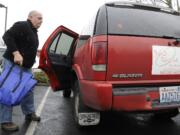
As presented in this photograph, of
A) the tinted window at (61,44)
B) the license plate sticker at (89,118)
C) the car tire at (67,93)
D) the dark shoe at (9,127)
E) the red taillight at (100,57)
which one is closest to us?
the red taillight at (100,57)

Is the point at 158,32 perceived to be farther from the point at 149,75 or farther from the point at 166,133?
the point at 166,133

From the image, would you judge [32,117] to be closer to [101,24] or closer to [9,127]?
[9,127]

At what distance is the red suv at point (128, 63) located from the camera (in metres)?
4.23

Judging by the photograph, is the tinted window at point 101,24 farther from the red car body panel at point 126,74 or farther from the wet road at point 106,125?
the wet road at point 106,125

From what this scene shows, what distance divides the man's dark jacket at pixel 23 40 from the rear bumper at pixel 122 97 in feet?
4.68

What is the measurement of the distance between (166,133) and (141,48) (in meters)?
1.52

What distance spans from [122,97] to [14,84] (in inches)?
64.9

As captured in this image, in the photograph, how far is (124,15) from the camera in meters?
4.62

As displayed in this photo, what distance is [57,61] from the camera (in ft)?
20.0

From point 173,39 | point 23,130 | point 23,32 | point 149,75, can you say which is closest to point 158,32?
point 173,39

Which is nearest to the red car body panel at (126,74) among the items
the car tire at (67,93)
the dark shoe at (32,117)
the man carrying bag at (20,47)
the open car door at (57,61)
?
the man carrying bag at (20,47)

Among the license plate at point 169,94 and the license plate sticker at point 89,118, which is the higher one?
the license plate at point 169,94

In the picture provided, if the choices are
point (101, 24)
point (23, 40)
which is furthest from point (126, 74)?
point (23, 40)

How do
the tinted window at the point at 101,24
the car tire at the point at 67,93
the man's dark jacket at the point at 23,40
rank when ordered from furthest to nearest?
the car tire at the point at 67,93
the man's dark jacket at the point at 23,40
the tinted window at the point at 101,24
